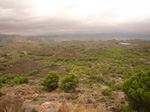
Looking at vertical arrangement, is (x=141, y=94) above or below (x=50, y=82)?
above

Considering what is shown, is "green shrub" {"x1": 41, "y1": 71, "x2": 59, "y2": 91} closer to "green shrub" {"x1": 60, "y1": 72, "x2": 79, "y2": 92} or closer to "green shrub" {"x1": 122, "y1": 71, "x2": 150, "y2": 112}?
"green shrub" {"x1": 60, "y1": 72, "x2": 79, "y2": 92}

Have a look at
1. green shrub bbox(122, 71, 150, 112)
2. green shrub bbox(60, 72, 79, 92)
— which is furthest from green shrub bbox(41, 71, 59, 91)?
green shrub bbox(122, 71, 150, 112)

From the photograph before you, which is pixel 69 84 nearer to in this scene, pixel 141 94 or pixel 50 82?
pixel 50 82

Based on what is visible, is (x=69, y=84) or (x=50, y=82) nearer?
(x=69, y=84)

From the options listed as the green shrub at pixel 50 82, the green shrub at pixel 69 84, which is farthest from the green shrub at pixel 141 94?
the green shrub at pixel 50 82

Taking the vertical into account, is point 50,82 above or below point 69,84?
below

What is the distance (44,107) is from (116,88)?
71.6ft

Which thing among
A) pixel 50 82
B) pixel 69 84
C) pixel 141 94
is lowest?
pixel 50 82

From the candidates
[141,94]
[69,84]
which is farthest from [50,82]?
[141,94]

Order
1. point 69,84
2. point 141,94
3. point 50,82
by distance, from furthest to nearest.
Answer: point 50,82, point 69,84, point 141,94

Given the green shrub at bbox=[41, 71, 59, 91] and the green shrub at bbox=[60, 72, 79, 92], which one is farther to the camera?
the green shrub at bbox=[41, 71, 59, 91]

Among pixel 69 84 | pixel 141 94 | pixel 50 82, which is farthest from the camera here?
pixel 50 82

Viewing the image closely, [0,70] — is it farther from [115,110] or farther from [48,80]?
[115,110]

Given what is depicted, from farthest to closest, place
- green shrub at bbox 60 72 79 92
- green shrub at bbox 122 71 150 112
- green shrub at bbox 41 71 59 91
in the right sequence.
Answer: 1. green shrub at bbox 41 71 59 91
2. green shrub at bbox 60 72 79 92
3. green shrub at bbox 122 71 150 112
